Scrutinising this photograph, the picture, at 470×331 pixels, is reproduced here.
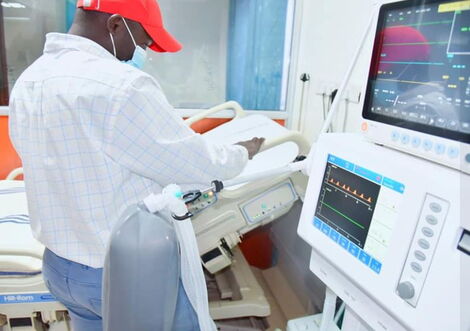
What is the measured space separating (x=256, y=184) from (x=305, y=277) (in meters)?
0.86

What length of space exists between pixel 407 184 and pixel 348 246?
0.65 feet

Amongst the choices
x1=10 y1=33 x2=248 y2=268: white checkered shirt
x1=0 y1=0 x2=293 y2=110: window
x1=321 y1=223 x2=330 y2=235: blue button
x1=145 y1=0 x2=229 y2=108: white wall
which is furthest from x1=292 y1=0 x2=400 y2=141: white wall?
x1=10 y1=33 x2=248 y2=268: white checkered shirt

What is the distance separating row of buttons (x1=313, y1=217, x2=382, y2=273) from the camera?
0.74m

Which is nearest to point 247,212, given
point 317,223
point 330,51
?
point 317,223

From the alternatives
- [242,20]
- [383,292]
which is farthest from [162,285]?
[242,20]

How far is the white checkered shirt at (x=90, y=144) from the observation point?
0.88 m

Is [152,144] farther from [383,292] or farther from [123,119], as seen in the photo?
[383,292]

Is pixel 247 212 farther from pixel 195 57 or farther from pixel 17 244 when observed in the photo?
pixel 195 57

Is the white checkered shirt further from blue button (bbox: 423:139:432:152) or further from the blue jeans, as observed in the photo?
blue button (bbox: 423:139:432:152)

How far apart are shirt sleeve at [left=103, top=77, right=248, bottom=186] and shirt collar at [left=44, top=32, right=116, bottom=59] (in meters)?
0.19

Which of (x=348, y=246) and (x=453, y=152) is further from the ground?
(x=453, y=152)

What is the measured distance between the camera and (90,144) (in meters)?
0.90

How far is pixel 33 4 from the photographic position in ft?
6.80

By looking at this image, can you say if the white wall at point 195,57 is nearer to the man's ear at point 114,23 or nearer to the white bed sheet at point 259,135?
the white bed sheet at point 259,135
